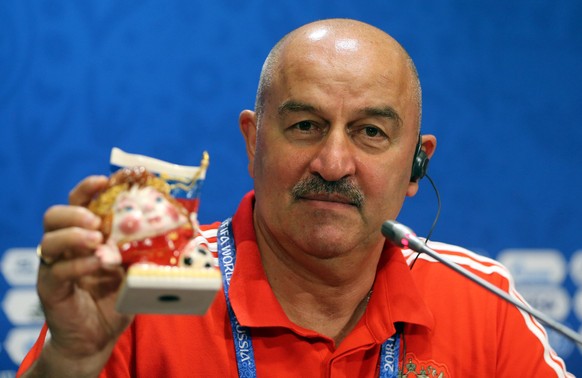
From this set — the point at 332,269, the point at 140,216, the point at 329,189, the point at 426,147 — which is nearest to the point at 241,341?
the point at 332,269

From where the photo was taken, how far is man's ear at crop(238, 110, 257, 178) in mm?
1775

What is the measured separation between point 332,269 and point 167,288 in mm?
656

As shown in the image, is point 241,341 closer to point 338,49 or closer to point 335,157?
point 335,157

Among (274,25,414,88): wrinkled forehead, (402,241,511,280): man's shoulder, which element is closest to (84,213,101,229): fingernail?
(274,25,414,88): wrinkled forehead

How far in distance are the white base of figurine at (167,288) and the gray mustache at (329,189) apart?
495mm

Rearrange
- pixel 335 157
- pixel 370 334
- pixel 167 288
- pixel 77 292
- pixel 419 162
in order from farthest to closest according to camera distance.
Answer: pixel 419 162 < pixel 370 334 < pixel 335 157 < pixel 77 292 < pixel 167 288

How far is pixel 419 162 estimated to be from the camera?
66.9 inches

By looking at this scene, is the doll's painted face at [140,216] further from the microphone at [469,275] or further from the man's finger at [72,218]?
the microphone at [469,275]

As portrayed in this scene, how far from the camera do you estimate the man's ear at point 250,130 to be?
1.78 m

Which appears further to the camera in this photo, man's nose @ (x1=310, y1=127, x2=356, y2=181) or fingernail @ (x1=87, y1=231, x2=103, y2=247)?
man's nose @ (x1=310, y1=127, x2=356, y2=181)

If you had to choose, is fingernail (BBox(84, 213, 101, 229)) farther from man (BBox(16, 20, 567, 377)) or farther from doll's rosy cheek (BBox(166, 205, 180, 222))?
man (BBox(16, 20, 567, 377))

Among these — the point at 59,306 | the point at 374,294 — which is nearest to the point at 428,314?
the point at 374,294

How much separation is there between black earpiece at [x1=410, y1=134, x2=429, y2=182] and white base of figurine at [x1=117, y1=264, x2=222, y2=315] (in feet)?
2.55

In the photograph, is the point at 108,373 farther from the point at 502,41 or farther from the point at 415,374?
the point at 502,41
